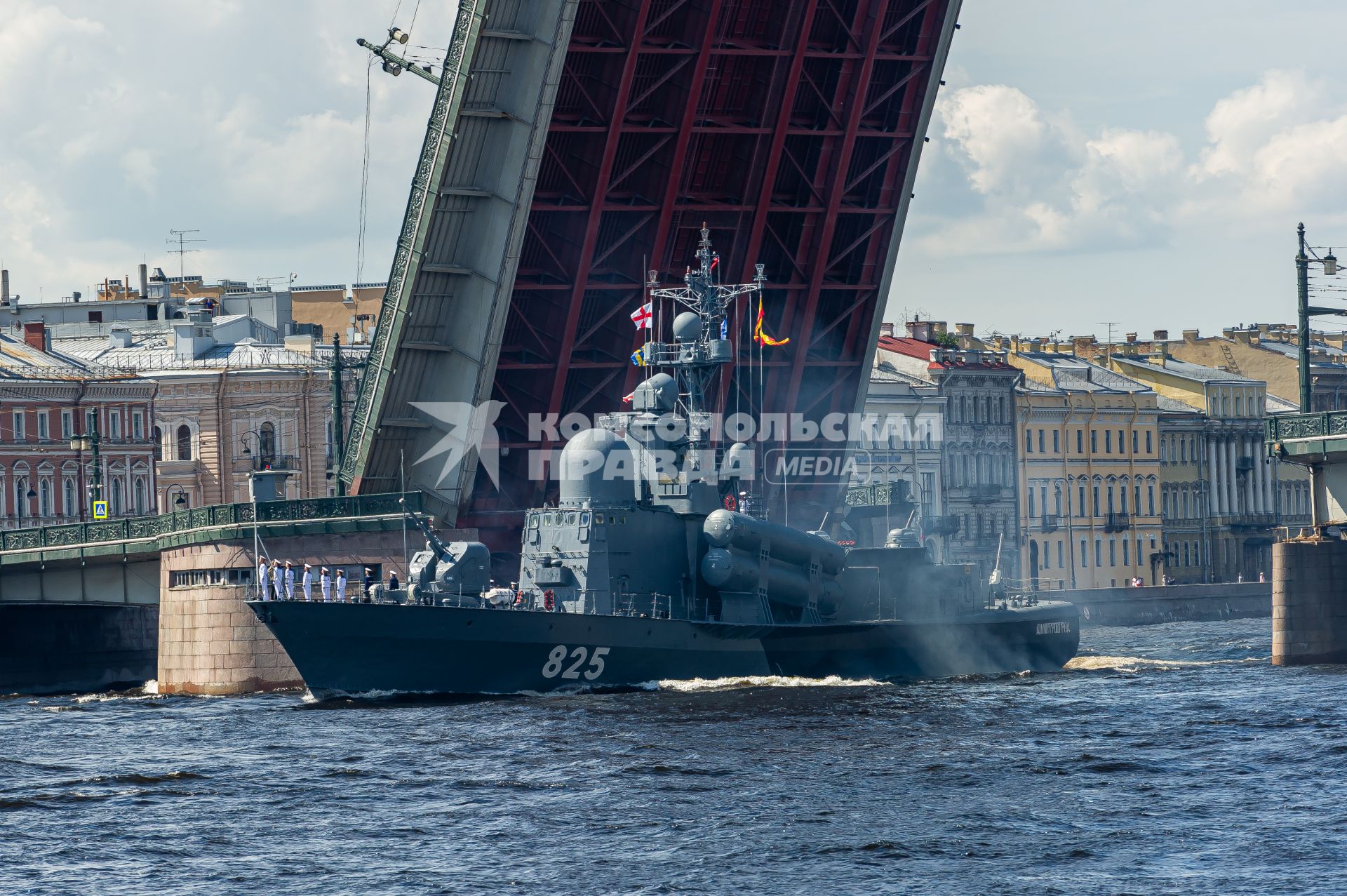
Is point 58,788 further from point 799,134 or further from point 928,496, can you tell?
point 928,496

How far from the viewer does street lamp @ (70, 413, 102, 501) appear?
4947 centimetres

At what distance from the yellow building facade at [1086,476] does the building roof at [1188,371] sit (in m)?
2.29

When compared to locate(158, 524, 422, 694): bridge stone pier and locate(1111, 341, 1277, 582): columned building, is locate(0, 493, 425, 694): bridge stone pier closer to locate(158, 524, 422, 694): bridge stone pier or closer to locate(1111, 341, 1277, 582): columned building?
locate(158, 524, 422, 694): bridge stone pier

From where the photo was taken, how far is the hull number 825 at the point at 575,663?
35.8m

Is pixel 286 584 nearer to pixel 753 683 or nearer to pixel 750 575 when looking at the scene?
pixel 750 575

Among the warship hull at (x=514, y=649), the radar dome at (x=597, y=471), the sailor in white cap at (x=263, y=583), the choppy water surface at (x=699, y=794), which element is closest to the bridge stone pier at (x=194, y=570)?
the sailor in white cap at (x=263, y=583)

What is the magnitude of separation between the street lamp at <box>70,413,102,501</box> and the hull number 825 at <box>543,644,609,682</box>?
16.4 metres

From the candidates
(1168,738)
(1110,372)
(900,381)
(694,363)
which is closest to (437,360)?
(694,363)

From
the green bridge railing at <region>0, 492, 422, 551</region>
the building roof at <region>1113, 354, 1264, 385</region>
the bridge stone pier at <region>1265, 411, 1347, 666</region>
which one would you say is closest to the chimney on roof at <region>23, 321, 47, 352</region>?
the green bridge railing at <region>0, 492, 422, 551</region>

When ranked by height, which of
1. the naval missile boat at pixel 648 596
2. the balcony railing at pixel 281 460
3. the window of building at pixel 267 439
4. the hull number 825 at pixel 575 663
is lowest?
the hull number 825 at pixel 575 663

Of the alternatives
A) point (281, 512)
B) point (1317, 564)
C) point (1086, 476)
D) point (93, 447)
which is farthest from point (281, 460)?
point (1086, 476)

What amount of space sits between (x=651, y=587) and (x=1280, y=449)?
12222 mm

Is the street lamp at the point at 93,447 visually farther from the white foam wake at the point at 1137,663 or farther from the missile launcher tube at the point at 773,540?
the white foam wake at the point at 1137,663

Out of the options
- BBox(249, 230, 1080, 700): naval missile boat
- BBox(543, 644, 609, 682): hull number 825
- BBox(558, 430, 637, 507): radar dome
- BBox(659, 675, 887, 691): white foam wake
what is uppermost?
BBox(558, 430, 637, 507): radar dome
